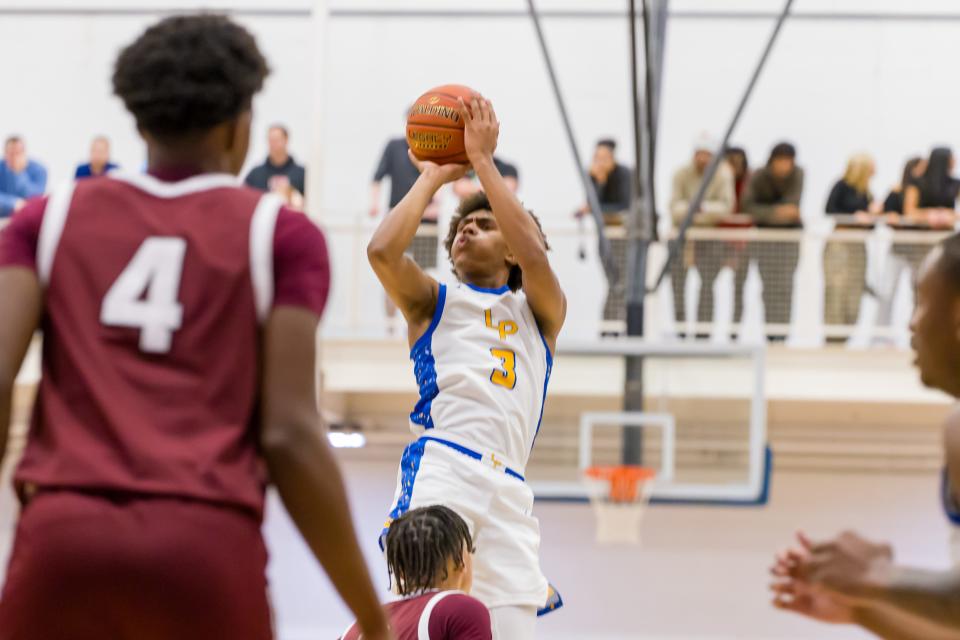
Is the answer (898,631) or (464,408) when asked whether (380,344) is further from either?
Result: (898,631)

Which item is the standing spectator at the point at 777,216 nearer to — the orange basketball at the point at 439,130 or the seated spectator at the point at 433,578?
the orange basketball at the point at 439,130

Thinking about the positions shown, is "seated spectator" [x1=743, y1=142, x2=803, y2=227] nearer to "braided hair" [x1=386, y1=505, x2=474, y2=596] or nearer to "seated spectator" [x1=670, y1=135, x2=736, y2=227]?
"seated spectator" [x1=670, y1=135, x2=736, y2=227]

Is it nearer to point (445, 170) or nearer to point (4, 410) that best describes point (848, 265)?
point (445, 170)

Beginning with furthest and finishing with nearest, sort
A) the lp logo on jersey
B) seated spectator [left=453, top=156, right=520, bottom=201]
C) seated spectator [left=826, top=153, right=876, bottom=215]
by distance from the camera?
seated spectator [left=826, top=153, right=876, bottom=215]
seated spectator [left=453, top=156, right=520, bottom=201]
the lp logo on jersey

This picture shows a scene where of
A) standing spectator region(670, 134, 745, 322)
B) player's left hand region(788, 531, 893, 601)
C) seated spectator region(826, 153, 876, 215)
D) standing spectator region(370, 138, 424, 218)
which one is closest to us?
player's left hand region(788, 531, 893, 601)

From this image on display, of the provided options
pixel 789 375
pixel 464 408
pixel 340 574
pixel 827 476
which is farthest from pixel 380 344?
pixel 340 574

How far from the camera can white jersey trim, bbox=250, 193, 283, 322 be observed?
2461 millimetres

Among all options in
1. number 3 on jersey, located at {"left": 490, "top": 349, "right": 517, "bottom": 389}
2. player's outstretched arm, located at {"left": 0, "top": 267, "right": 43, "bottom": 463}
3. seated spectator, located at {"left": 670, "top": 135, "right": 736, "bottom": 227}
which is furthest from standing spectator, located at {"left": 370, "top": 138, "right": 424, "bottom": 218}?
player's outstretched arm, located at {"left": 0, "top": 267, "right": 43, "bottom": 463}

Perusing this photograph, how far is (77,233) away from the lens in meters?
2.49

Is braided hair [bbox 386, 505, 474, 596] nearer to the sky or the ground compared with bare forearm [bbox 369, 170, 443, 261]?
nearer to the ground

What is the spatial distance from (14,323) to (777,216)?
12.2m

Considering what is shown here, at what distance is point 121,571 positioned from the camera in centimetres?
233

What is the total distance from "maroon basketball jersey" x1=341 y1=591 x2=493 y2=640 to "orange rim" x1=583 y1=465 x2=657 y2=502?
288 inches

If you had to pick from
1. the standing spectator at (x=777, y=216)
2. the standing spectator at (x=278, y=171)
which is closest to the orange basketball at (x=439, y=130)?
the standing spectator at (x=278, y=171)
